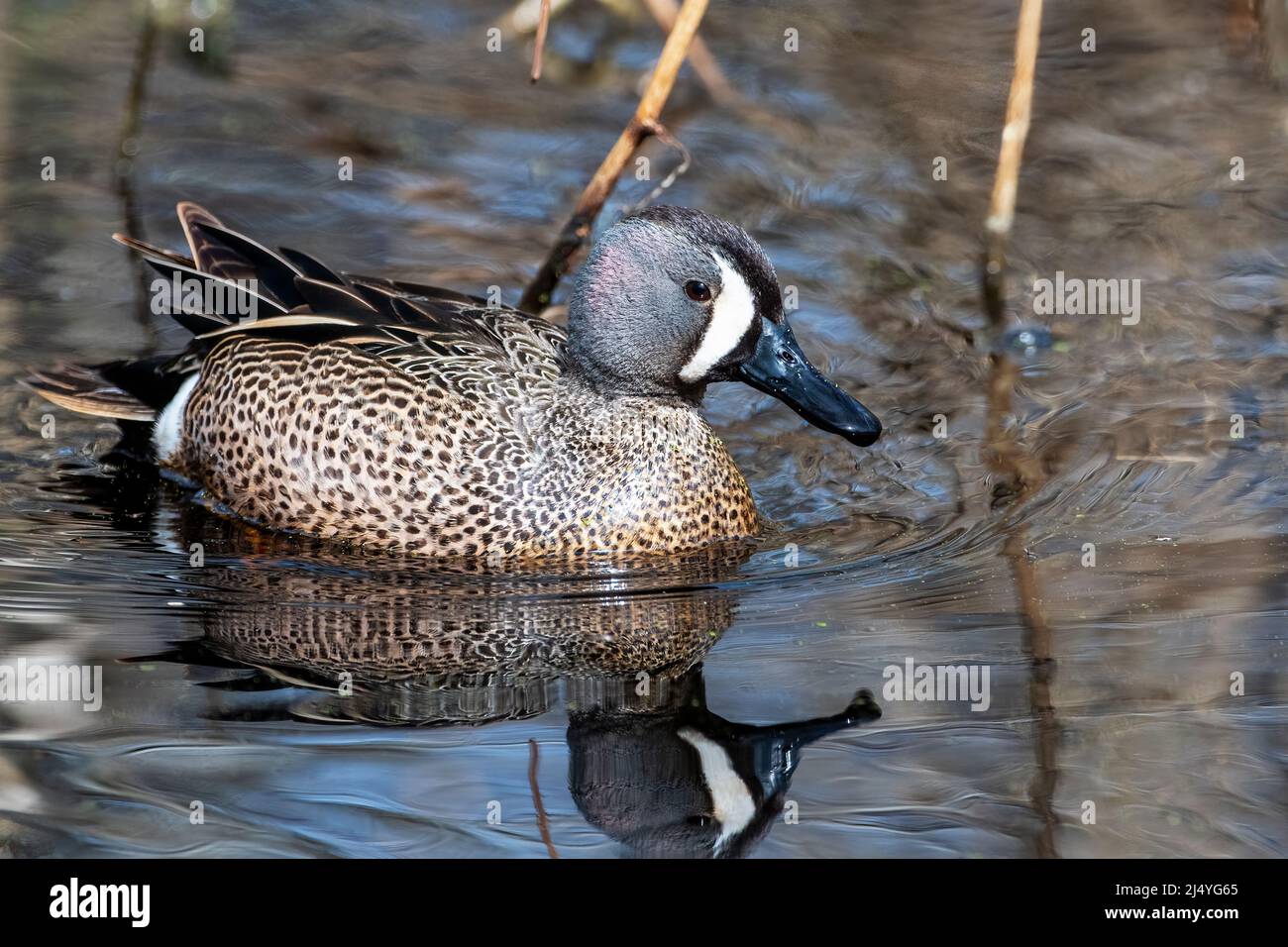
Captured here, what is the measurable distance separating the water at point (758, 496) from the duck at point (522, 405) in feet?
0.69

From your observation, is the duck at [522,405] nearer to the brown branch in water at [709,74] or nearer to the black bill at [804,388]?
the black bill at [804,388]

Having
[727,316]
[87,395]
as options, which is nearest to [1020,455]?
[727,316]

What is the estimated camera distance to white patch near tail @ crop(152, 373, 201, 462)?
7574 mm

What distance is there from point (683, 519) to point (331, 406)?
137 centimetres

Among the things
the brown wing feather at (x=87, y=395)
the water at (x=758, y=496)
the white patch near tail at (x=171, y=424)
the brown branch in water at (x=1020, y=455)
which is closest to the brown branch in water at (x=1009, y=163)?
the brown branch in water at (x=1020, y=455)

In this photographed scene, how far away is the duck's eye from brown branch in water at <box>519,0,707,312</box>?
1160 millimetres

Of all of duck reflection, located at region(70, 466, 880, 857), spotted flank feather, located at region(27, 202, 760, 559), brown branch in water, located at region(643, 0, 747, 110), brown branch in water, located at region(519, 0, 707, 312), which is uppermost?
brown branch in water, located at region(643, 0, 747, 110)

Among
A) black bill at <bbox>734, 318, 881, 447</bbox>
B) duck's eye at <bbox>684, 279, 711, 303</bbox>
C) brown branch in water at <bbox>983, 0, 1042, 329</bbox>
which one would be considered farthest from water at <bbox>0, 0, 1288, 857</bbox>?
duck's eye at <bbox>684, 279, 711, 303</bbox>

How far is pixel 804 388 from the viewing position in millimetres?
6715

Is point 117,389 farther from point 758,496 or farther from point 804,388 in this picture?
point 804,388

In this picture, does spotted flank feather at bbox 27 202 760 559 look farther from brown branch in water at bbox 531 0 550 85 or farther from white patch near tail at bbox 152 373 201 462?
brown branch in water at bbox 531 0 550 85

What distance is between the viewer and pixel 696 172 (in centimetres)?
1020

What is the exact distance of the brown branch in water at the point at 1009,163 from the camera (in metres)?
7.90

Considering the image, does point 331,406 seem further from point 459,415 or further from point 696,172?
point 696,172
